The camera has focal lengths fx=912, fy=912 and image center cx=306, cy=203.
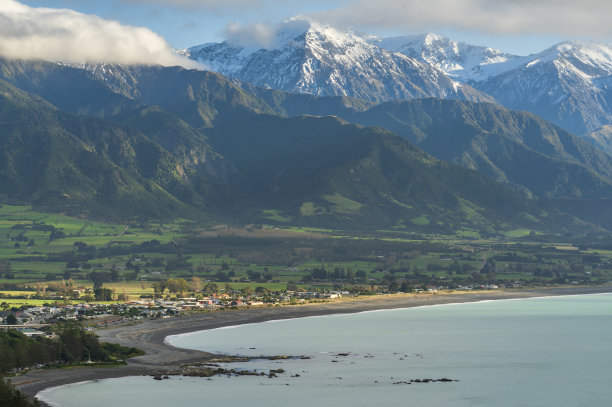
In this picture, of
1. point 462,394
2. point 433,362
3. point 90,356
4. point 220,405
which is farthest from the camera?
point 433,362

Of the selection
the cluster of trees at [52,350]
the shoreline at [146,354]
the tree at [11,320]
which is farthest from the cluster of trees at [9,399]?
the tree at [11,320]

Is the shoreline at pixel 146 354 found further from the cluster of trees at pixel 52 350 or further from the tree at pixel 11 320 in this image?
the tree at pixel 11 320

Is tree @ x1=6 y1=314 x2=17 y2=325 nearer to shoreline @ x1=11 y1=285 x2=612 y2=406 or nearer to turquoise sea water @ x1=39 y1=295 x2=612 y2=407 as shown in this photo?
shoreline @ x1=11 y1=285 x2=612 y2=406

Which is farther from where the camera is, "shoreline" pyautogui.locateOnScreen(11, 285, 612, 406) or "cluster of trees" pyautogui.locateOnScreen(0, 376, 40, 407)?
"shoreline" pyautogui.locateOnScreen(11, 285, 612, 406)

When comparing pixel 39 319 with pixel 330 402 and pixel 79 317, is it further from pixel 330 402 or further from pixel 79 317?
pixel 330 402

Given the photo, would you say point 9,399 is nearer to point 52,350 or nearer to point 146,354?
point 52,350

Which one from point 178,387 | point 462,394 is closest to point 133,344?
point 178,387

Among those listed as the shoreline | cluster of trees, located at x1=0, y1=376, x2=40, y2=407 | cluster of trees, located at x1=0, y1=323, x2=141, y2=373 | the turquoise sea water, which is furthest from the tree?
cluster of trees, located at x1=0, y1=376, x2=40, y2=407
